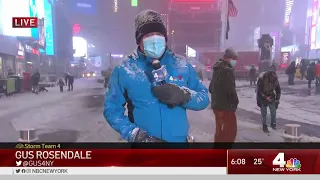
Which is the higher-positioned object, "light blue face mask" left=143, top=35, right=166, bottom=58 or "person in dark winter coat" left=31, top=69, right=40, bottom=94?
"light blue face mask" left=143, top=35, right=166, bottom=58

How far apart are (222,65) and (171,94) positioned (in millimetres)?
1534

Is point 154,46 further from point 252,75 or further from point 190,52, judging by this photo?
point 252,75

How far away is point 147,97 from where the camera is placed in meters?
1.54

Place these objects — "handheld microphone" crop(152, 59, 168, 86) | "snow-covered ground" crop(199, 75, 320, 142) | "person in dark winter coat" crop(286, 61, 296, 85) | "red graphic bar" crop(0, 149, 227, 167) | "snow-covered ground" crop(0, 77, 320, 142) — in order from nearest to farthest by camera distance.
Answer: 1. "handheld microphone" crop(152, 59, 168, 86)
2. "red graphic bar" crop(0, 149, 227, 167)
3. "snow-covered ground" crop(0, 77, 320, 142)
4. "snow-covered ground" crop(199, 75, 320, 142)
5. "person in dark winter coat" crop(286, 61, 296, 85)

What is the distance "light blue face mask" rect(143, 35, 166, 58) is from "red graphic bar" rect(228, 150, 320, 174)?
127 cm

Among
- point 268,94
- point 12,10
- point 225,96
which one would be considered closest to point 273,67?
point 268,94

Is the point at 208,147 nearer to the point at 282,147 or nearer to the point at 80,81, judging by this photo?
the point at 282,147

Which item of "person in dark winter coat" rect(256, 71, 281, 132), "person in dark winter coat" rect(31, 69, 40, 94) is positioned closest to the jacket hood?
"person in dark winter coat" rect(256, 71, 281, 132)

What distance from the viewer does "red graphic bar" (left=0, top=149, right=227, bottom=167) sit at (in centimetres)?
226

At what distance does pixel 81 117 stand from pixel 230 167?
2.02 meters

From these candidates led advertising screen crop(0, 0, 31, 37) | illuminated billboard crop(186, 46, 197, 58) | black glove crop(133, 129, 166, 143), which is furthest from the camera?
illuminated billboard crop(186, 46, 197, 58)

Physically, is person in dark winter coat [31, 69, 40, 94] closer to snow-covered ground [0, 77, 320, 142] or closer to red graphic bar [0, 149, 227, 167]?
snow-covered ground [0, 77, 320, 142]

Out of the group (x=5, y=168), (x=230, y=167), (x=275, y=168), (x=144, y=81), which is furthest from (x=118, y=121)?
(x=275, y=168)

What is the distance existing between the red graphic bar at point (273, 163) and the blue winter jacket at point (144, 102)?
95cm
